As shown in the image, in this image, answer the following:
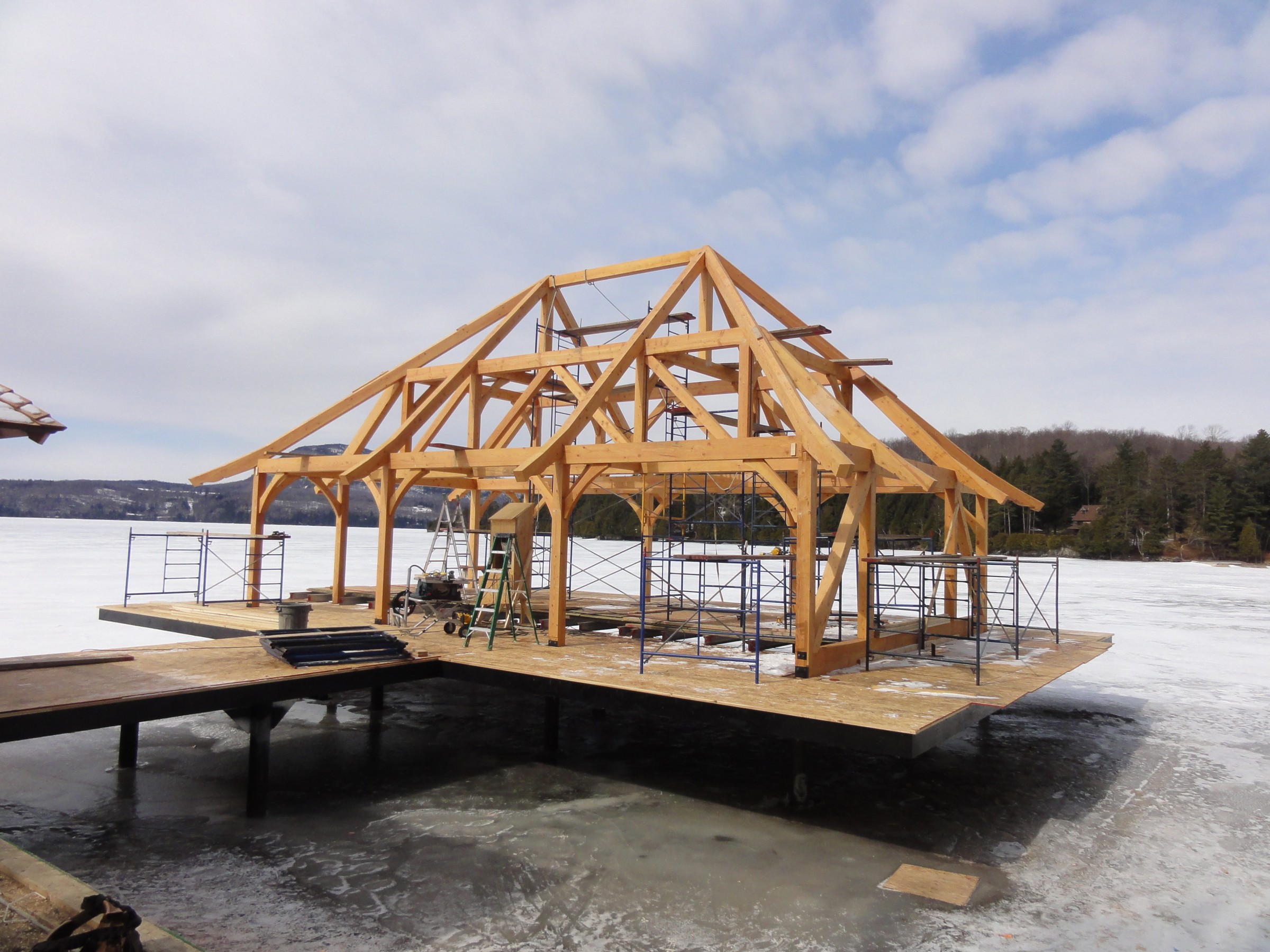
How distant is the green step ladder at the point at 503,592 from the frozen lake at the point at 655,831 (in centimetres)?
148

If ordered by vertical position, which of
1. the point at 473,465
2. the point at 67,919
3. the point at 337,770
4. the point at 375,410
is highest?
the point at 375,410

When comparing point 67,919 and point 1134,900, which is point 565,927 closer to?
point 67,919

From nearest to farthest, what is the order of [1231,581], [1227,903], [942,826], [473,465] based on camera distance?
[1227,903], [942,826], [473,465], [1231,581]

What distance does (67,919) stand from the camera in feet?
12.8

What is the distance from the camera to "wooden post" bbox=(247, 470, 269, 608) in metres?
14.9

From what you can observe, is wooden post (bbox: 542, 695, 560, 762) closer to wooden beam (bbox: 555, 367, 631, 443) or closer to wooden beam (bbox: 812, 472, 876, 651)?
wooden beam (bbox: 812, 472, 876, 651)

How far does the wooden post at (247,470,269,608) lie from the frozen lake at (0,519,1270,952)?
2910mm

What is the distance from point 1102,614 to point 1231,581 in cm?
2128

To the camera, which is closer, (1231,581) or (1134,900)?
(1134,900)

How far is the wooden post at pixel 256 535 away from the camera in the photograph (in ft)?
48.8

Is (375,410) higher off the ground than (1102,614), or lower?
higher

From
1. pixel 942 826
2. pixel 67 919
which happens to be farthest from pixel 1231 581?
pixel 67 919

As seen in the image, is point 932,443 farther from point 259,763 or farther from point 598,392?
point 259,763

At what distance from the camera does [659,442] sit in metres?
10.4
